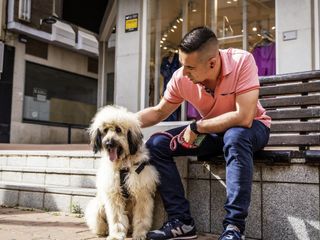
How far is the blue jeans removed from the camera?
286 centimetres

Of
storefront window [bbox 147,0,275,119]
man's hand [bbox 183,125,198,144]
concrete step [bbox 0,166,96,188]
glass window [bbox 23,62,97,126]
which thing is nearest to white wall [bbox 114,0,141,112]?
storefront window [bbox 147,0,275,119]

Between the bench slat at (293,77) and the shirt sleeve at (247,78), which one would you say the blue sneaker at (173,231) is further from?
the bench slat at (293,77)

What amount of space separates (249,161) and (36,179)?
3719 mm

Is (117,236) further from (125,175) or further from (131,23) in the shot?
(131,23)

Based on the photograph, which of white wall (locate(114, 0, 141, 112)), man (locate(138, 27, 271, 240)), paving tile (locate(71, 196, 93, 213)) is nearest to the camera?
man (locate(138, 27, 271, 240))

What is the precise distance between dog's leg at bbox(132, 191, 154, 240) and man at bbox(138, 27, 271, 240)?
0.12 metres

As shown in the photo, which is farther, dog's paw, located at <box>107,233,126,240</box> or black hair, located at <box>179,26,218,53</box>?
dog's paw, located at <box>107,233,126,240</box>

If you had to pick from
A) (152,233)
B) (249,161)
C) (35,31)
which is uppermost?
(35,31)

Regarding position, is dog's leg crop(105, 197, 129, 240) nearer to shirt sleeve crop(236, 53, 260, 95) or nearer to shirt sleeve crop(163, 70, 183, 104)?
shirt sleeve crop(163, 70, 183, 104)

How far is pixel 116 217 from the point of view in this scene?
11.3ft

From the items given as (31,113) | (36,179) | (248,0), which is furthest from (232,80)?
(31,113)

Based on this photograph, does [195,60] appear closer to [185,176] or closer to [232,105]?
[232,105]

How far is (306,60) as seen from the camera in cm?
670

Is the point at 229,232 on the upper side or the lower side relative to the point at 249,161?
lower
